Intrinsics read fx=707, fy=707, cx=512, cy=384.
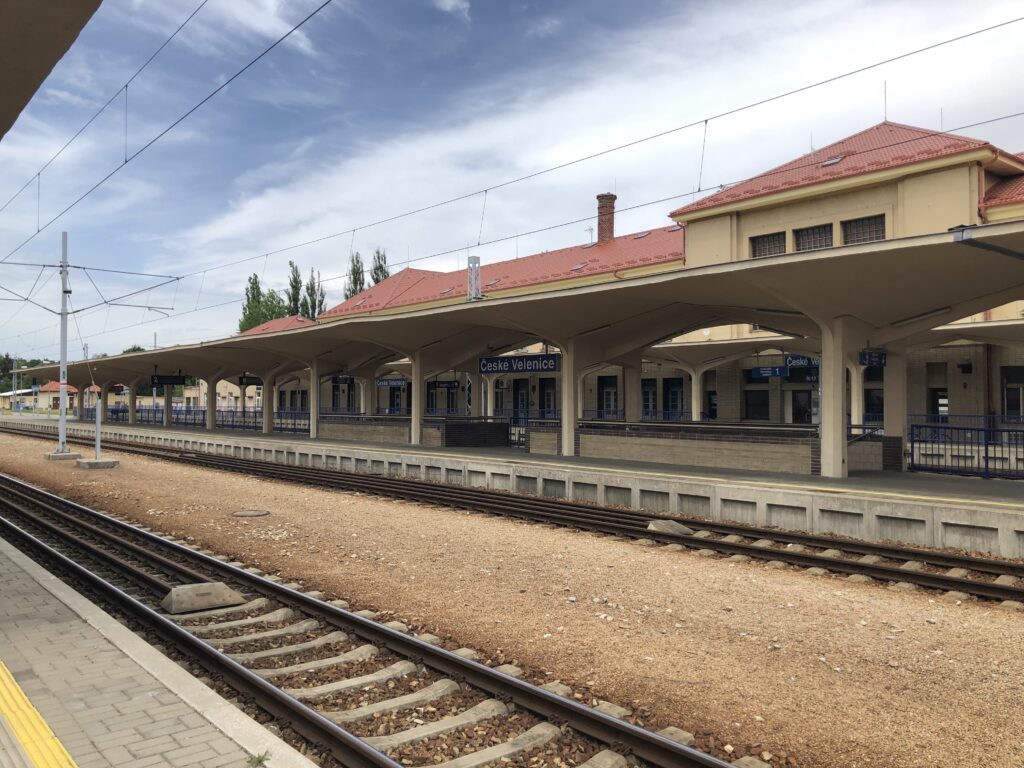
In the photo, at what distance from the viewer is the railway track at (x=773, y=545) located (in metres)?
8.43

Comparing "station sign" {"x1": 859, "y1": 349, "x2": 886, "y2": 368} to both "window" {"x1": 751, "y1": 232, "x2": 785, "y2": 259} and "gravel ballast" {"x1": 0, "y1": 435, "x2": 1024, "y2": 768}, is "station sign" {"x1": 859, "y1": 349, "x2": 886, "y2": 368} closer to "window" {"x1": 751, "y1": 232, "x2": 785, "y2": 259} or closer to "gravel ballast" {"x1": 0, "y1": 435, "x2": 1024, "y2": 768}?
"gravel ballast" {"x1": 0, "y1": 435, "x2": 1024, "y2": 768}

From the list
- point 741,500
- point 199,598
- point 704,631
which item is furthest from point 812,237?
point 199,598

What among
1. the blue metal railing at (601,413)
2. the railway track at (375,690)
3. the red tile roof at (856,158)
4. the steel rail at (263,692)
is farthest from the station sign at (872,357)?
the blue metal railing at (601,413)

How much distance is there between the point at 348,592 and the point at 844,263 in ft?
32.7

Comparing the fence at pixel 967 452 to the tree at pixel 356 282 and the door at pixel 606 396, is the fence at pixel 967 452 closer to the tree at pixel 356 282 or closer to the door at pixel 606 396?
the door at pixel 606 396

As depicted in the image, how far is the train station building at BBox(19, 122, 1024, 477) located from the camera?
14328 mm

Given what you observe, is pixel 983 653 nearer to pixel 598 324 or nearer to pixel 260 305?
pixel 598 324

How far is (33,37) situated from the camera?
5.19 meters

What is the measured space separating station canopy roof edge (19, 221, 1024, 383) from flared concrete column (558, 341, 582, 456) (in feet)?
1.34

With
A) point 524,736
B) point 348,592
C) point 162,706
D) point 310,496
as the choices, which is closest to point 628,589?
point 348,592

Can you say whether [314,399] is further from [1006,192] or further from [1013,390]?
[1013,390]

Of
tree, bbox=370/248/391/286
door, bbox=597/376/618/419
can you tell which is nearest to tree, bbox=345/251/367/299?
tree, bbox=370/248/391/286

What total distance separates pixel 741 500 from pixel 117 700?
414 inches

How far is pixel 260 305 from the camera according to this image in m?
74.5
